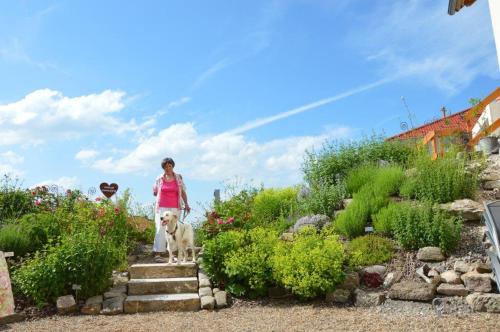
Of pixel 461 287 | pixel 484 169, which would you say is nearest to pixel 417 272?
pixel 461 287

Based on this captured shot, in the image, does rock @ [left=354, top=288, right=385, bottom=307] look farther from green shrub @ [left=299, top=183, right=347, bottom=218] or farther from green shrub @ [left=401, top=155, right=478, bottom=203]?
green shrub @ [left=299, top=183, right=347, bottom=218]

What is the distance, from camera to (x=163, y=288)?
743 centimetres

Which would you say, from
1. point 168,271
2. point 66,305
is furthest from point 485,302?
point 66,305

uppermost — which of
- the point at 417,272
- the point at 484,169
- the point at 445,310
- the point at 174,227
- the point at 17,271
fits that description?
the point at 484,169

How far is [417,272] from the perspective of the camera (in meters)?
6.96

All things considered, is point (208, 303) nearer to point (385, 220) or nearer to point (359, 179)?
point (385, 220)

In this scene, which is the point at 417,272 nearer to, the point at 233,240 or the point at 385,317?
the point at 385,317

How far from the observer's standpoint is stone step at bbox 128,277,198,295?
7.40 meters

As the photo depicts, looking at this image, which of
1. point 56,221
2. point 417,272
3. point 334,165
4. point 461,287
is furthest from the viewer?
point 334,165

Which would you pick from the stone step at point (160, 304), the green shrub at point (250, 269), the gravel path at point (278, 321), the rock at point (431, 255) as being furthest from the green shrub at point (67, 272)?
the rock at point (431, 255)

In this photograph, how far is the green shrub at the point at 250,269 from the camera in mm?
6867

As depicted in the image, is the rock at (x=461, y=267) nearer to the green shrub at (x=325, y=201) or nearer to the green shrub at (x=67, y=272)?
the green shrub at (x=325, y=201)

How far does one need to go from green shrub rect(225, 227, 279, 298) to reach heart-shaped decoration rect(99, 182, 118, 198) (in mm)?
4371

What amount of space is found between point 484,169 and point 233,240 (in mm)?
6006
